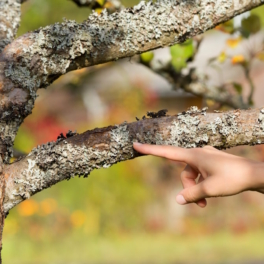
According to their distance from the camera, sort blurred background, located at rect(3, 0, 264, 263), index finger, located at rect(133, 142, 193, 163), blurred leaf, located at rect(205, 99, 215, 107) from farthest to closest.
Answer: blurred background, located at rect(3, 0, 264, 263) → blurred leaf, located at rect(205, 99, 215, 107) → index finger, located at rect(133, 142, 193, 163)

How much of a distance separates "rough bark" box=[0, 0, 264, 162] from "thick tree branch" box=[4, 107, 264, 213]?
0.13 m

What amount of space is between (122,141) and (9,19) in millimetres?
810

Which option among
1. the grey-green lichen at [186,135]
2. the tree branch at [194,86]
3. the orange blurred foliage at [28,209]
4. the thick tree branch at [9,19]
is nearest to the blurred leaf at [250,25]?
the tree branch at [194,86]

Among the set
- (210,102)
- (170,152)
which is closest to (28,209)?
(210,102)

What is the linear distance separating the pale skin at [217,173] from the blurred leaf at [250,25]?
1.63m

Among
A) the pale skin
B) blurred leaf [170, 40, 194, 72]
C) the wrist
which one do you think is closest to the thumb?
the pale skin

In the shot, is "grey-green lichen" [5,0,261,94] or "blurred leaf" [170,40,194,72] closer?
"grey-green lichen" [5,0,261,94]

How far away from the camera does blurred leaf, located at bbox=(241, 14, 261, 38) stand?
8.69 ft

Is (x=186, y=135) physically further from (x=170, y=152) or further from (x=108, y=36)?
(x=108, y=36)

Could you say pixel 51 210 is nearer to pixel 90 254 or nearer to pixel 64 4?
pixel 90 254

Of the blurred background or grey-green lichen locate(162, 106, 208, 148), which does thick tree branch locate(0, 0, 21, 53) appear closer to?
grey-green lichen locate(162, 106, 208, 148)

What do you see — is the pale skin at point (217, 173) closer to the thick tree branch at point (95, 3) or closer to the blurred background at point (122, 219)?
the thick tree branch at point (95, 3)

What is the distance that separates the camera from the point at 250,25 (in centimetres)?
269

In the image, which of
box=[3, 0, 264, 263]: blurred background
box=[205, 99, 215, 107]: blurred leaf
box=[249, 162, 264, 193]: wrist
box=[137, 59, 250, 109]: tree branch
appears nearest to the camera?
box=[249, 162, 264, 193]: wrist
